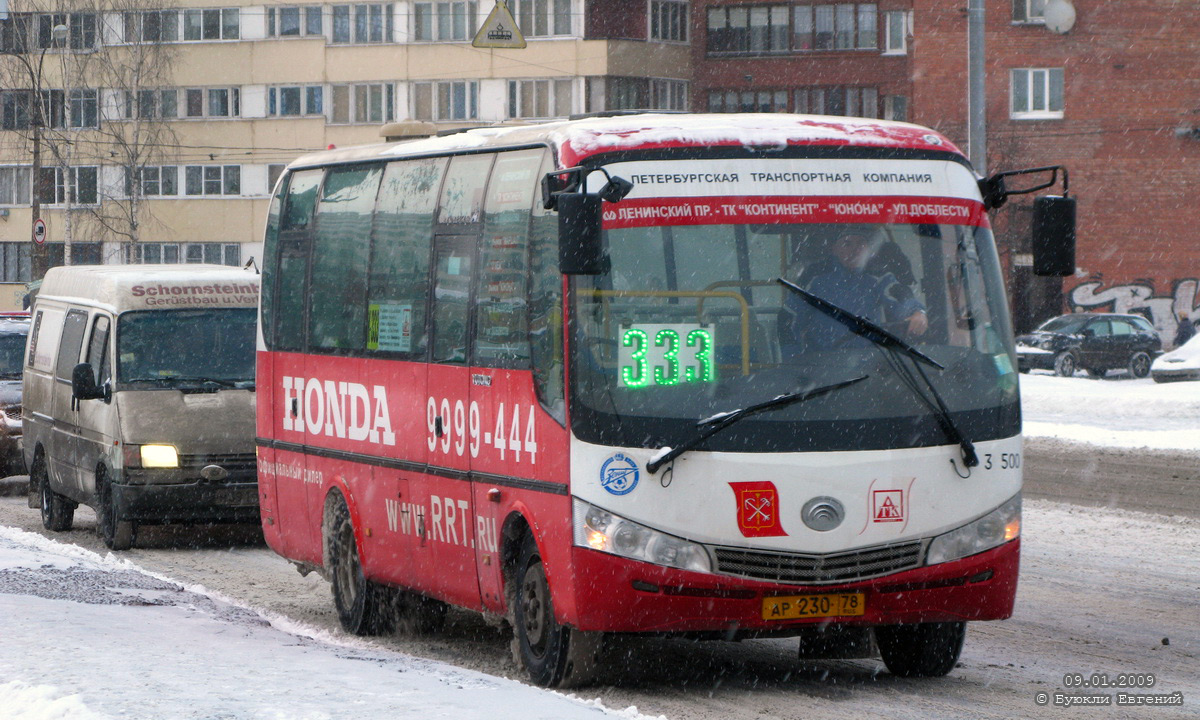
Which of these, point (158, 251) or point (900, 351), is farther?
point (158, 251)

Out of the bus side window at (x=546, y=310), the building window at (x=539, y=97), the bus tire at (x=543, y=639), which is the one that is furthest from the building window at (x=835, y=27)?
the bus tire at (x=543, y=639)

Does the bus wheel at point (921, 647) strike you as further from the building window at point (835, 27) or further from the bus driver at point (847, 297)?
the building window at point (835, 27)

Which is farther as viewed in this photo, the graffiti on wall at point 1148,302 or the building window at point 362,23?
the building window at point 362,23

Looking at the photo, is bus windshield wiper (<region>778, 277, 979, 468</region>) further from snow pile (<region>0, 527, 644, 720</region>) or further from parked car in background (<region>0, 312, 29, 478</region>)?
parked car in background (<region>0, 312, 29, 478</region>)

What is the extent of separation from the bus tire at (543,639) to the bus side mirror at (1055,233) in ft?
9.13

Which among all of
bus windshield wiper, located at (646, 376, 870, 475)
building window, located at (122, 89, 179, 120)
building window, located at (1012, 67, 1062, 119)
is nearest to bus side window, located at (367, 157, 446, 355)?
bus windshield wiper, located at (646, 376, 870, 475)

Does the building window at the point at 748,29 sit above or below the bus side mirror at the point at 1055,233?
above

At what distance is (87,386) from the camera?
16.1m

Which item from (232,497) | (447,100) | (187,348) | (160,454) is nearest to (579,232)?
(232,497)

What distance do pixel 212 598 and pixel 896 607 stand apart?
5633 mm

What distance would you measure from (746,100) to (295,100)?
690 inches

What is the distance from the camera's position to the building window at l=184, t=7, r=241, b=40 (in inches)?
2975

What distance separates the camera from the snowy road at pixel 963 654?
323 inches
